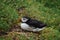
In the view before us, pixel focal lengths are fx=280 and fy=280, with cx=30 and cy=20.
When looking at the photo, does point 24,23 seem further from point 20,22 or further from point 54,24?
point 54,24

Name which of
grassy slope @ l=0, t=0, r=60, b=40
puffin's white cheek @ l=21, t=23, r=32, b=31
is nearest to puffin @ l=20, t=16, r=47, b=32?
puffin's white cheek @ l=21, t=23, r=32, b=31

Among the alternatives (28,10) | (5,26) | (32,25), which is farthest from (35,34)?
(28,10)

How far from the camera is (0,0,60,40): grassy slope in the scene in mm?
8461

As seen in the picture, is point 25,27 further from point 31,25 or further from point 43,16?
point 43,16

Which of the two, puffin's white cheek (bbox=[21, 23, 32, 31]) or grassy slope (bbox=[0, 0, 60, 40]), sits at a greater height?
puffin's white cheek (bbox=[21, 23, 32, 31])

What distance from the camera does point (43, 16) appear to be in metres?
9.93

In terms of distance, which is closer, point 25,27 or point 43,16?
point 25,27

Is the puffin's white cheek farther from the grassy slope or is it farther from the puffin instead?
the grassy slope

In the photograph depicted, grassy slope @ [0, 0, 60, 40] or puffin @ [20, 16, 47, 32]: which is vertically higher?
puffin @ [20, 16, 47, 32]

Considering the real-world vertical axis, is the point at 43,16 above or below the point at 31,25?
below

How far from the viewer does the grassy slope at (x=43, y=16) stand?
846 cm

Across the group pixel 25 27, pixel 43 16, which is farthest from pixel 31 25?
pixel 43 16

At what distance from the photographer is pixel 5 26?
8.45 m

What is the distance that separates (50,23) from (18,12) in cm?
119
